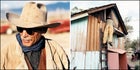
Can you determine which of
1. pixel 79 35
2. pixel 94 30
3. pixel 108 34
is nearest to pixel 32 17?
pixel 79 35

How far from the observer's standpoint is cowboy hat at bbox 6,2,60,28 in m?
3.19

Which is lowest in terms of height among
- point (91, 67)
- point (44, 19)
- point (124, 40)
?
point (91, 67)

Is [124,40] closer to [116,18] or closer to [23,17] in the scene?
[116,18]

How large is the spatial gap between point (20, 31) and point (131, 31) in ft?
3.46

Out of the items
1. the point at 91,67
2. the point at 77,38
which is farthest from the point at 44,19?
the point at 91,67

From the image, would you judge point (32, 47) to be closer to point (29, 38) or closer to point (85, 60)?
point (29, 38)

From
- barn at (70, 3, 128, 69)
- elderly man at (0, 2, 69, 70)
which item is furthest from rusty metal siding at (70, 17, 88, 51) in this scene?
elderly man at (0, 2, 69, 70)

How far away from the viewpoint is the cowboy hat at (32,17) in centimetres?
319

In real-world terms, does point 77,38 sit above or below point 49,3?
below

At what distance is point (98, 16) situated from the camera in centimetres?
312

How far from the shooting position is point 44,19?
321 centimetres

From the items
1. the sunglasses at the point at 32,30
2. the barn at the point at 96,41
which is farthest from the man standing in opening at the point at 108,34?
the sunglasses at the point at 32,30

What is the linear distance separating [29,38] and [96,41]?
642 mm

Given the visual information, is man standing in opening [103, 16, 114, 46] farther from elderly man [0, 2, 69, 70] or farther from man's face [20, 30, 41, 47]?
man's face [20, 30, 41, 47]
